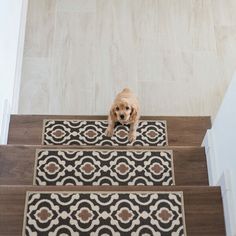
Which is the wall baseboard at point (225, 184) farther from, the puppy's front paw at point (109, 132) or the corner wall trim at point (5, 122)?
the corner wall trim at point (5, 122)

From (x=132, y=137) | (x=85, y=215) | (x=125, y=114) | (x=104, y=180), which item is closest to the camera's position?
(x=85, y=215)

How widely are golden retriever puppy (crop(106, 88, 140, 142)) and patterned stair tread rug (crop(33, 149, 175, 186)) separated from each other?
0.97 feet

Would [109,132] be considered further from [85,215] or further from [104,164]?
[85,215]

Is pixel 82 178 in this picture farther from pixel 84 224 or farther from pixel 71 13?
pixel 71 13

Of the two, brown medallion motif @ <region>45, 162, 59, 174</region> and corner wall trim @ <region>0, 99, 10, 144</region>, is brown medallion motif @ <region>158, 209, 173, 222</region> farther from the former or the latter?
corner wall trim @ <region>0, 99, 10, 144</region>

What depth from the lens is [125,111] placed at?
7.70 ft

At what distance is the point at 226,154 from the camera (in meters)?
1.85

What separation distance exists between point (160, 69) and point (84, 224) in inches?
67.2

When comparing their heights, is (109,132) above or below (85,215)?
above

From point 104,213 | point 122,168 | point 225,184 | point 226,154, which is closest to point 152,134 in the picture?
point 122,168

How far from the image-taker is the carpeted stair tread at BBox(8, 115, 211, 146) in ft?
7.98

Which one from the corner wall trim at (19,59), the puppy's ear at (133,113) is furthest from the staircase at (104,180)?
the corner wall trim at (19,59)

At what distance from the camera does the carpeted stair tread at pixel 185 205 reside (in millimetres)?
1634

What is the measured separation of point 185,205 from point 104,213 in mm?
333
